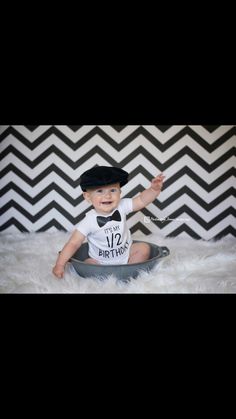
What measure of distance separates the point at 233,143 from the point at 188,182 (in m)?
0.26

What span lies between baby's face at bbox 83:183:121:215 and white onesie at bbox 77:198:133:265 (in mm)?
30

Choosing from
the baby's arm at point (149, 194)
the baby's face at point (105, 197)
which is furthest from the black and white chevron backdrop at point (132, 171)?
the baby's face at point (105, 197)

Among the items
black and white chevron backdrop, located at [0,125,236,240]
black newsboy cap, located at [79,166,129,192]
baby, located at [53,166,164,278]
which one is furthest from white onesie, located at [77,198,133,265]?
black and white chevron backdrop, located at [0,125,236,240]

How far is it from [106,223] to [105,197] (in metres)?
0.08

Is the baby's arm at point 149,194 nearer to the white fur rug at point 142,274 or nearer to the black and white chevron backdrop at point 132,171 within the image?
the white fur rug at point 142,274

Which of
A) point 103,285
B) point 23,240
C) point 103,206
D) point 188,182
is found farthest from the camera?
point 188,182

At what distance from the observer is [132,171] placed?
160 centimetres

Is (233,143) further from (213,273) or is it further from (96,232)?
(96,232)

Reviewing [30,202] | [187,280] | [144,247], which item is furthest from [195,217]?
[30,202]

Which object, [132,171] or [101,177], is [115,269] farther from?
[132,171]

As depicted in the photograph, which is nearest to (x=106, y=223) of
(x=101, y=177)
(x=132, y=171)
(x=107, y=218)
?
(x=107, y=218)

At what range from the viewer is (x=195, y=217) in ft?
5.29

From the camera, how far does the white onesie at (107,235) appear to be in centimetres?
107

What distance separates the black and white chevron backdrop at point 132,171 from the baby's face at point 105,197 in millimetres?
507
